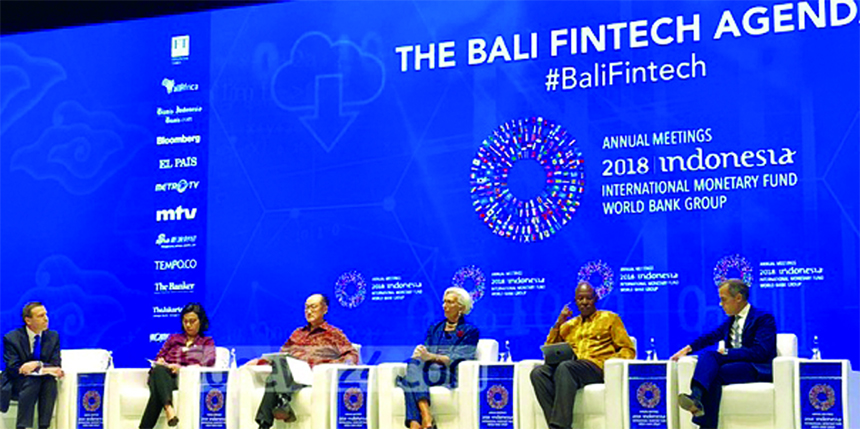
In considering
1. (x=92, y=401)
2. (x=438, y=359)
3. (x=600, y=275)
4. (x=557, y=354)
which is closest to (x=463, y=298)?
(x=438, y=359)

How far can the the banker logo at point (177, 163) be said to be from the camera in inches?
407

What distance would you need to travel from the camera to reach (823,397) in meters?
7.32

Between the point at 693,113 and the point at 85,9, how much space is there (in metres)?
4.66

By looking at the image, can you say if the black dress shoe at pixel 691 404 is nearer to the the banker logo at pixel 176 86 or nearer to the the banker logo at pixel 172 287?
the the banker logo at pixel 172 287

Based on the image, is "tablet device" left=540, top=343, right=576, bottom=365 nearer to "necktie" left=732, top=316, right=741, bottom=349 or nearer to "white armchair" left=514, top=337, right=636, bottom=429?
"white armchair" left=514, top=337, right=636, bottom=429

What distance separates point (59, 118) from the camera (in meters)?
10.8

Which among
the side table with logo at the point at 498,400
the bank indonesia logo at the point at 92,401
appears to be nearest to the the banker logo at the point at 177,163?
the bank indonesia logo at the point at 92,401

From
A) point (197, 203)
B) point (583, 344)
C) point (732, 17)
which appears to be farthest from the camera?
point (197, 203)

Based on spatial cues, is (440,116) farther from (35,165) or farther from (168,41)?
(35,165)

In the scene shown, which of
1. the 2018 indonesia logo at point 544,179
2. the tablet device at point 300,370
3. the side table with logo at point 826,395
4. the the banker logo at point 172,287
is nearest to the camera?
the side table with logo at point 826,395

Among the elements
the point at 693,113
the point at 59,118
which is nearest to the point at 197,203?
the point at 59,118

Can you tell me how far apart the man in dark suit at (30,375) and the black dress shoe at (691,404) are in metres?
3.76

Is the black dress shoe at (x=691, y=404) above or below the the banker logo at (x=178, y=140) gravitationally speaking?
below

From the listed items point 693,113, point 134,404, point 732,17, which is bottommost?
point 134,404
